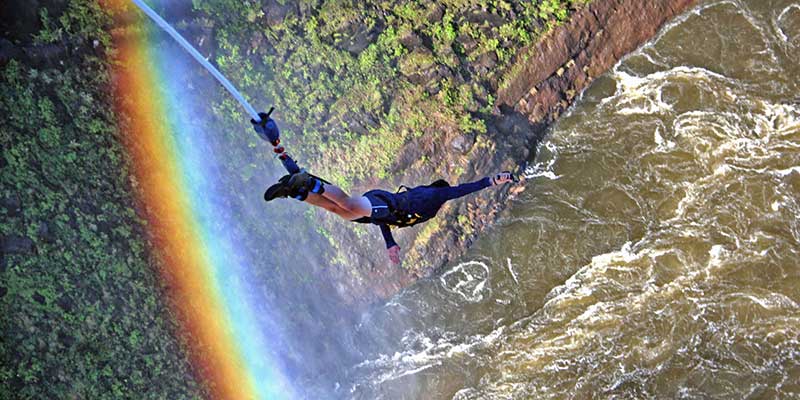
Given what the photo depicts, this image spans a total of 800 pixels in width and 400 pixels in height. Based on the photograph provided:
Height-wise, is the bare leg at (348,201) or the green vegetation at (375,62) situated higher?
the green vegetation at (375,62)

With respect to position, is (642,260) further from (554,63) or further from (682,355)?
(554,63)

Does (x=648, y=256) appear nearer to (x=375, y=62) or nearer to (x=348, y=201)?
(x=375, y=62)

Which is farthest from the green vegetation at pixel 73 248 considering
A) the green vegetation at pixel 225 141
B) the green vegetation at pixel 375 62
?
the green vegetation at pixel 375 62

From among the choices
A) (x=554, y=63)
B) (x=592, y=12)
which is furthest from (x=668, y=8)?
(x=554, y=63)

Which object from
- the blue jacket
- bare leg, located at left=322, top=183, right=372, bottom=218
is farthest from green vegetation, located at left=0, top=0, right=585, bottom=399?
bare leg, located at left=322, top=183, right=372, bottom=218

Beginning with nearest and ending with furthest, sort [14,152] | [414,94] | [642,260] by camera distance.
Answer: [14,152] → [642,260] → [414,94]

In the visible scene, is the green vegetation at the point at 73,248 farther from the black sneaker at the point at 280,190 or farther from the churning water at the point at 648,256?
the black sneaker at the point at 280,190
